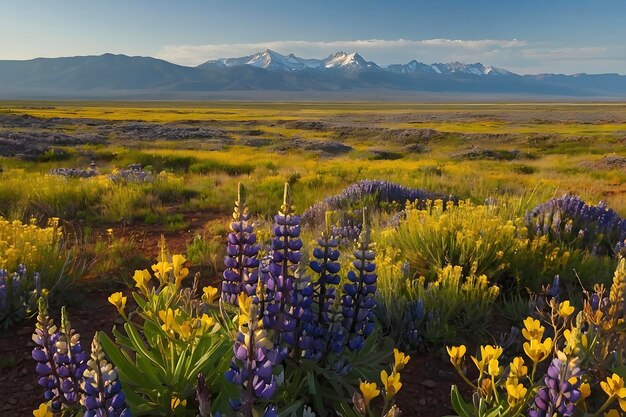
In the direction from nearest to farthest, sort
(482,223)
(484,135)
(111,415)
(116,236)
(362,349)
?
(111,415), (362,349), (482,223), (116,236), (484,135)

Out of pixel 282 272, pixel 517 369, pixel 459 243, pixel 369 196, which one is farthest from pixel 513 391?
pixel 369 196

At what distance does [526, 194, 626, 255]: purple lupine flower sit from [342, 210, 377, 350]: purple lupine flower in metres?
3.04

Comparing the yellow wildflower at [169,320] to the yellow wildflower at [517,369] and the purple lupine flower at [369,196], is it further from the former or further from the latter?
the purple lupine flower at [369,196]

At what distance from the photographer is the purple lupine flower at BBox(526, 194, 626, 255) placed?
513 cm

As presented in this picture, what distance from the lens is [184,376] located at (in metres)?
2.20

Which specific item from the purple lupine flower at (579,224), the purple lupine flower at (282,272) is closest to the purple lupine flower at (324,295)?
the purple lupine flower at (282,272)

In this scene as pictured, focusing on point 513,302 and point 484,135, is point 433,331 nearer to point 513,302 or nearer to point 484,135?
point 513,302

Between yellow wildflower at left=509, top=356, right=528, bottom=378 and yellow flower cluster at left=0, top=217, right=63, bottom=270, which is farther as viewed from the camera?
yellow flower cluster at left=0, top=217, right=63, bottom=270

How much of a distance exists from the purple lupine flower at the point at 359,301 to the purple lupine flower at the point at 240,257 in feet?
1.71

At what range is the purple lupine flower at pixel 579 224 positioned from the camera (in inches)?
202

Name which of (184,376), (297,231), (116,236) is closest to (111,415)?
(184,376)

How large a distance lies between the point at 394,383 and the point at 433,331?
5.57 feet

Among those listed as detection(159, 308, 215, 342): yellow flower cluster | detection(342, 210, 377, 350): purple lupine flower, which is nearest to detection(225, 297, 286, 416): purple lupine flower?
detection(159, 308, 215, 342): yellow flower cluster

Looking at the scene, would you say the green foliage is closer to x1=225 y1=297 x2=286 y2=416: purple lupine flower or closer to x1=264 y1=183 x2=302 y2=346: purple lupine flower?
x1=264 y1=183 x2=302 y2=346: purple lupine flower
